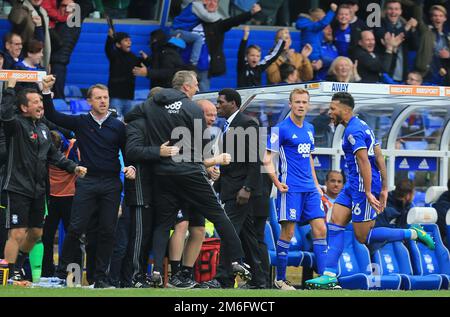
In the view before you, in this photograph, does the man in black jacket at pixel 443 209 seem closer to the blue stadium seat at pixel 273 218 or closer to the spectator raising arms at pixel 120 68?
the blue stadium seat at pixel 273 218

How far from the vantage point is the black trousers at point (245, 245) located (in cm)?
1353

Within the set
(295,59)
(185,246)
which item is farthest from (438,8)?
(185,246)

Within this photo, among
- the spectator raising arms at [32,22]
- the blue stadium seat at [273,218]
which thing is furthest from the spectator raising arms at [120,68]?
the blue stadium seat at [273,218]

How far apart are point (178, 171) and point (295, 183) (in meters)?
1.92

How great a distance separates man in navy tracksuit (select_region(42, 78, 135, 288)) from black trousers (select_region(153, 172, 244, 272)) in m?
0.47

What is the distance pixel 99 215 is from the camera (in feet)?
41.8

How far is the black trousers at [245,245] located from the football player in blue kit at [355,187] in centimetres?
60

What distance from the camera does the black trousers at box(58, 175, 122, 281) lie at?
12.6 metres

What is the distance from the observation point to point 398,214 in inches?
621

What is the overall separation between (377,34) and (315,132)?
4.33m

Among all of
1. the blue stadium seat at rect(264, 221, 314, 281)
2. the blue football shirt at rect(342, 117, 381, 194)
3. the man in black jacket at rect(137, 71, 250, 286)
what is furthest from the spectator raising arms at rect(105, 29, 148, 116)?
the man in black jacket at rect(137, 71, 250, 286)

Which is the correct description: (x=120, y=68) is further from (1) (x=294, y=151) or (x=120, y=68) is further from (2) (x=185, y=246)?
(2) (x=185, y=246)

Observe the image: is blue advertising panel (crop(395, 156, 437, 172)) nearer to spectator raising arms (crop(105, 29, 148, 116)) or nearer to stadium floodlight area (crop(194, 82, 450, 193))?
stadium floodlight area (crop(194, 82, 450, 193))
